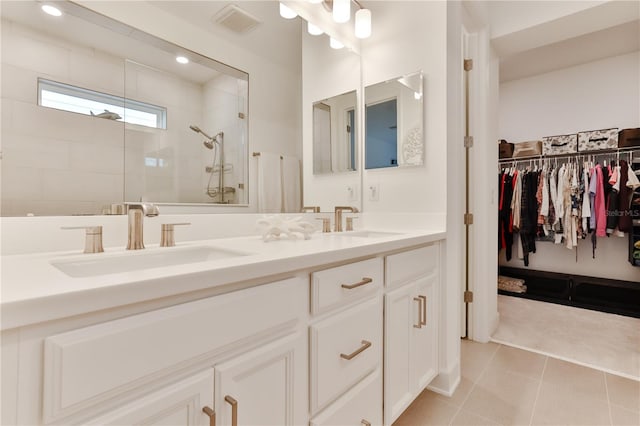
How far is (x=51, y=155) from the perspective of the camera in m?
0.94

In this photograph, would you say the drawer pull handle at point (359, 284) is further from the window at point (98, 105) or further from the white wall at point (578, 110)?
the white wall at point (578, 110)

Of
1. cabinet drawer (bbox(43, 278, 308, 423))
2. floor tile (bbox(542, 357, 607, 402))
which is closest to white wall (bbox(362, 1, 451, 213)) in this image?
floor tile (bbox(542, 357, 607, 402))

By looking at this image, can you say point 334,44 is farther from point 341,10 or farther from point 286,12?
point 286,12

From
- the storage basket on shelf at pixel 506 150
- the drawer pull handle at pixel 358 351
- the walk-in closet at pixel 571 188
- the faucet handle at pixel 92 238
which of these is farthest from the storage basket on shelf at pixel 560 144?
the faucet handle at pixel 92 238

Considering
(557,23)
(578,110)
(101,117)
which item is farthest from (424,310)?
(578,110)

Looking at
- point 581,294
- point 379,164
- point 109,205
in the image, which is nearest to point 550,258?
point 581,294

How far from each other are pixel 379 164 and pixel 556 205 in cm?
261

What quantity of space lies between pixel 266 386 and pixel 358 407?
48 centimetres

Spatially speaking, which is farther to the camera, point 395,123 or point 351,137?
point 351,137

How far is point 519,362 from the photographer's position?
6.61 feet

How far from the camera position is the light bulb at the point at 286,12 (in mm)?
1688

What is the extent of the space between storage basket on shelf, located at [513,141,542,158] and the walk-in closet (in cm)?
1

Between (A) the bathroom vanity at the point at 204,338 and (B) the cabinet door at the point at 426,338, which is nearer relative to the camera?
(A) the bathroom vanity at the point at 204,338

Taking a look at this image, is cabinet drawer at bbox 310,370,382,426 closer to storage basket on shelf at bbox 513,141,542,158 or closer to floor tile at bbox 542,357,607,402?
floor tile at bbox 542,357,607,402
